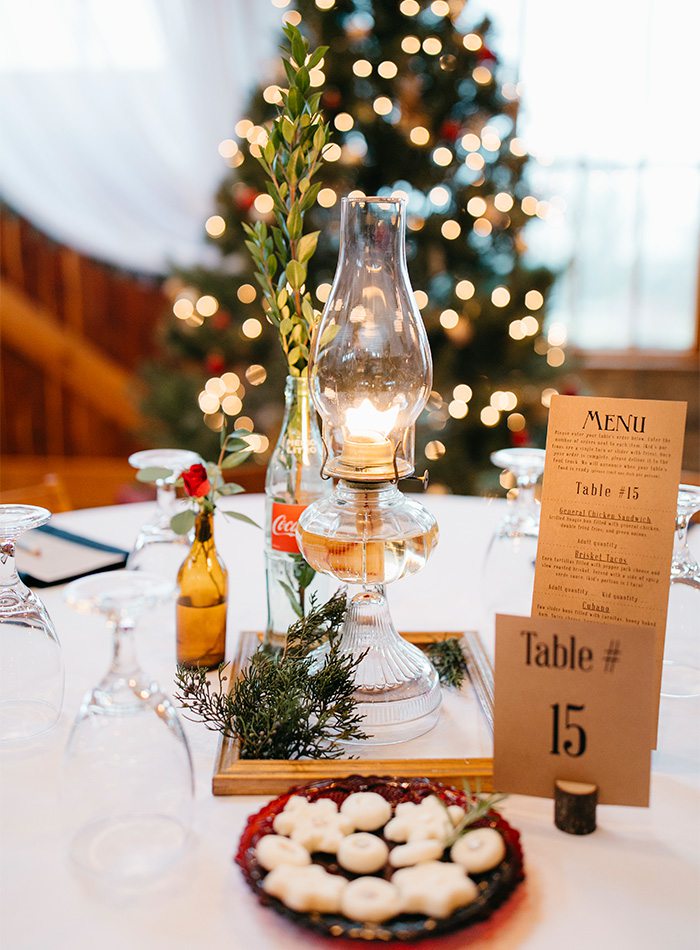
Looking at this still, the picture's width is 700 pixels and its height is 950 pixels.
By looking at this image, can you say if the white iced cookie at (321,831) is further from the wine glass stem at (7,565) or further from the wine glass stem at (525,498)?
the wine glass stem at (525,498)

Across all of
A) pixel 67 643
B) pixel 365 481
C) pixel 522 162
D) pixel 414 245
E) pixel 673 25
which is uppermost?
pixel 673 25

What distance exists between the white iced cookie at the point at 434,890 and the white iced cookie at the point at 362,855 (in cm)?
2

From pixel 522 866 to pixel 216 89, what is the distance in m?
3.41

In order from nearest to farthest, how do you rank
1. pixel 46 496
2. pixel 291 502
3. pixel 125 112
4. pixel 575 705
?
1. pixel 575 705
2. pixel 291 502
3. pixel 46 496
4. pixel 125 112

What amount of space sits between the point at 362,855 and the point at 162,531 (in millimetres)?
628

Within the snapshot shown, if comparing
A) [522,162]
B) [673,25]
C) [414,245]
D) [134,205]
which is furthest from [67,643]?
[673,25]

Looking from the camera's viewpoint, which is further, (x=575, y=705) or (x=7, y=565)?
(x=7, y=565)

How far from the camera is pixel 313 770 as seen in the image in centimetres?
77

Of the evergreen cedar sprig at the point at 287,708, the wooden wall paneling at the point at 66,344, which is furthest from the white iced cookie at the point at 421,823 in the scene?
the wooden wall paneling at the point at 66,344

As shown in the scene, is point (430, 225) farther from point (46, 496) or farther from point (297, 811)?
point (297, 811)

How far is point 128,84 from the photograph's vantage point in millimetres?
3533

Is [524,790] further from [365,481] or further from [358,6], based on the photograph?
[358,6]

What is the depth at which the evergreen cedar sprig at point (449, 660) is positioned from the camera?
97 cm

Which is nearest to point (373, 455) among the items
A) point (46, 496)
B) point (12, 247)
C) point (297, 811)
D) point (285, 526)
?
point (285, 526)
